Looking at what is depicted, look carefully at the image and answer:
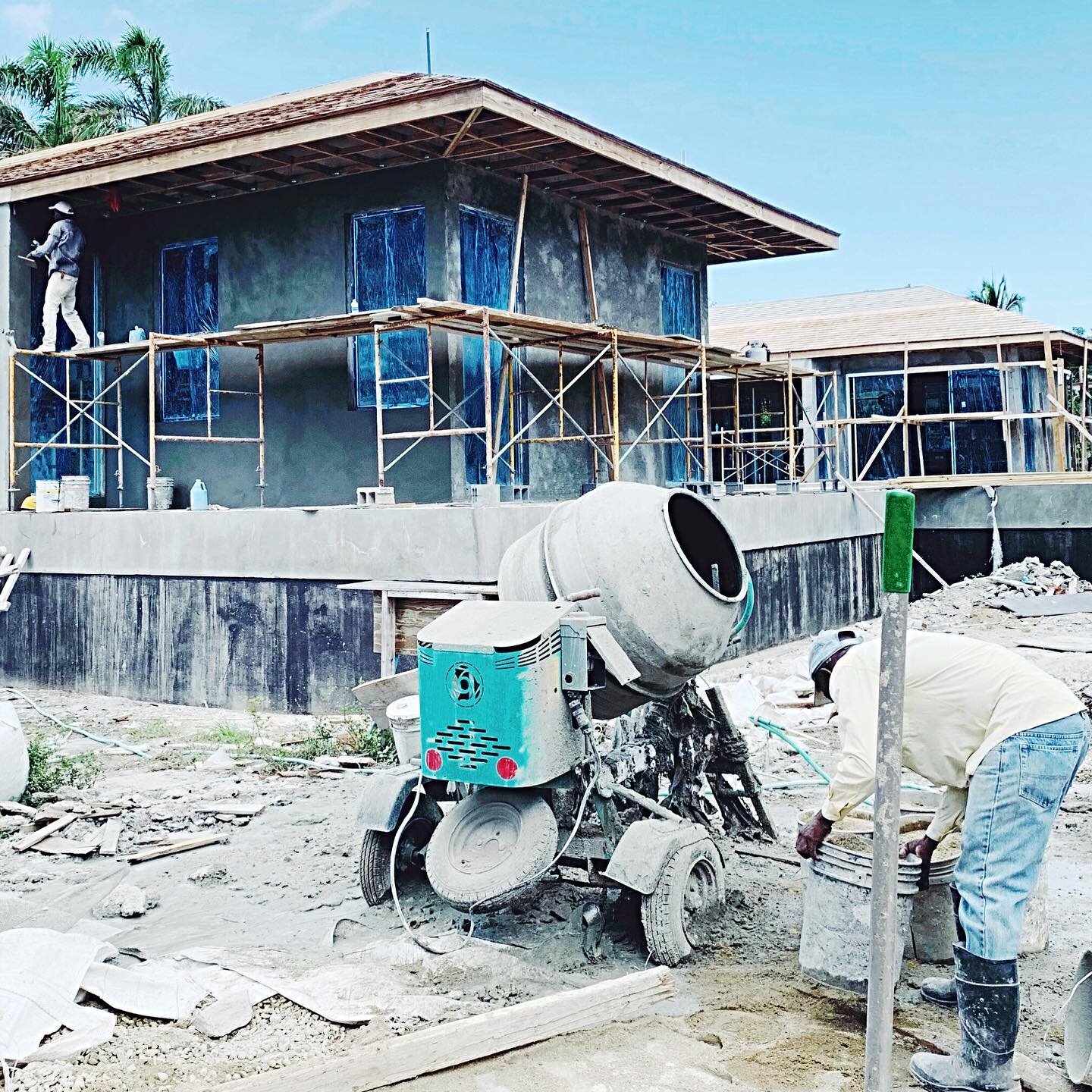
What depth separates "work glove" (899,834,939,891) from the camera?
5.25m

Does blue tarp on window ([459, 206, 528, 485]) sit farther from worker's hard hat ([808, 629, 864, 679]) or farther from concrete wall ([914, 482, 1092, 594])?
concrete wall ([914, 482, 1092, 594])

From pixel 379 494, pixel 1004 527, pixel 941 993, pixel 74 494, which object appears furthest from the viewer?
pixel 1004 527

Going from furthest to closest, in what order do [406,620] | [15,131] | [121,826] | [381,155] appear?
[15,131]
[381,155]
[406,620]
[121,826]

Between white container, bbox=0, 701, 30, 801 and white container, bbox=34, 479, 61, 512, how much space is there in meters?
6.89

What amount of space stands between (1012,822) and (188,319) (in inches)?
565

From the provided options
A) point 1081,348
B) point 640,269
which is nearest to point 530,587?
point 640,269

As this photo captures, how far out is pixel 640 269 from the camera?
17891 mm

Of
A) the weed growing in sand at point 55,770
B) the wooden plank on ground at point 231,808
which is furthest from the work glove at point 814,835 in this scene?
the weed growing in sand at point 55,770

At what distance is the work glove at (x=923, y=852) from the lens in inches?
207

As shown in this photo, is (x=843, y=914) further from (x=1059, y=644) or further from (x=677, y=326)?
(x=677, y=326)

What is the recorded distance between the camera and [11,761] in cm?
858

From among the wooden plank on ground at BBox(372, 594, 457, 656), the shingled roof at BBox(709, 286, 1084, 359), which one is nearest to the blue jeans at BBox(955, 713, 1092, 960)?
the wooden plank on ground at BBox(372, 594, 457, 656)

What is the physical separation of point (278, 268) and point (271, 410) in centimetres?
180

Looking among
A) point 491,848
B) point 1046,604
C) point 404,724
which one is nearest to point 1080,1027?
point 491,848
